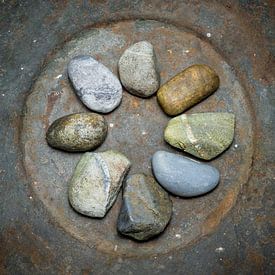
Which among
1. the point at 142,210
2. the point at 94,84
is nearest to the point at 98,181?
the point at 142,210

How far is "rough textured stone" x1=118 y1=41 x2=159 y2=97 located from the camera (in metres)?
1.34

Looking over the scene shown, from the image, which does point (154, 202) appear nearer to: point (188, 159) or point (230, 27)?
point (188, 159)

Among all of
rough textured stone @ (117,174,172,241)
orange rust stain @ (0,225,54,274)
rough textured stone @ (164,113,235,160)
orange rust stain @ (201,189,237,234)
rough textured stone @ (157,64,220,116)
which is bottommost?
orange rust stain @ (0,225,54,274)

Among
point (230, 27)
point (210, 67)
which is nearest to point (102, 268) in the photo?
point (210, 67)

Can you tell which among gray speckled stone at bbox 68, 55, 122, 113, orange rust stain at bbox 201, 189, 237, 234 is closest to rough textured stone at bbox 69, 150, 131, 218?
gray speckled stone at bbox 68, 55, 122, 113

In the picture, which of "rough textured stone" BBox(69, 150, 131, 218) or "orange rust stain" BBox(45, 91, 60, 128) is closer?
"rough textured stone" BBox(69, 150, 131, 218)

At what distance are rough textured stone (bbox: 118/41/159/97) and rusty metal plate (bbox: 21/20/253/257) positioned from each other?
5cm

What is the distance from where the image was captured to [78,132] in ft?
4.27

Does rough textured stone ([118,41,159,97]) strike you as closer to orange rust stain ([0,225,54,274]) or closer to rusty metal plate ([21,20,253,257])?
rusty metal plate ([21,20,253,257])

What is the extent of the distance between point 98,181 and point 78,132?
0.13 meters

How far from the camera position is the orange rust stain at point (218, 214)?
4.47 feet

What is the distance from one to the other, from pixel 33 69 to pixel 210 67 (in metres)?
0.48

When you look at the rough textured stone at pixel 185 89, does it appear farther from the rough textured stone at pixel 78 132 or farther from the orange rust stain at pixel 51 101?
the orange rust stain at pixel 51 101

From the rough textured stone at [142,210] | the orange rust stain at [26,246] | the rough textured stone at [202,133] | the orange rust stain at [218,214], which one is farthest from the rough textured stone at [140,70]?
the orange rust stain at [26,246]
